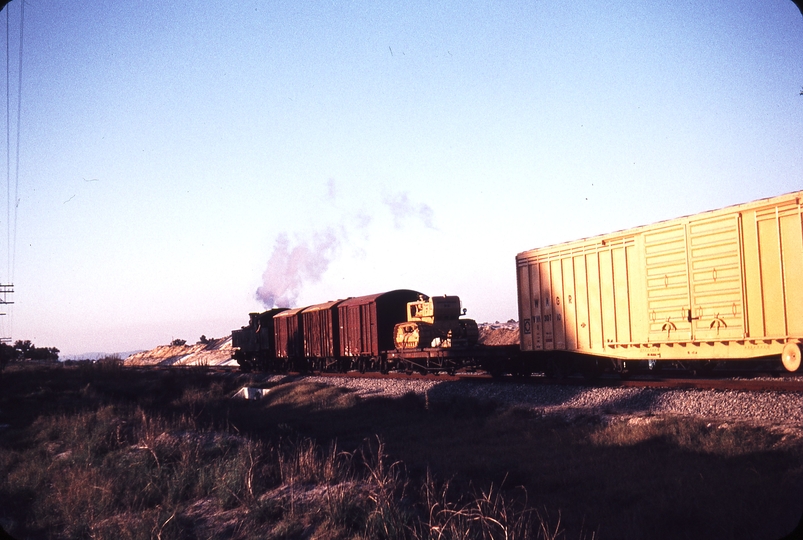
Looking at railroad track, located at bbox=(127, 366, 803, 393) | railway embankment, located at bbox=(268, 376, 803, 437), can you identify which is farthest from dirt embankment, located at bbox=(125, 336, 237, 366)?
railroad track, located at bbox=(127, 366, 803, 393)

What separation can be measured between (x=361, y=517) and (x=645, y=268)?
1087 centimetres

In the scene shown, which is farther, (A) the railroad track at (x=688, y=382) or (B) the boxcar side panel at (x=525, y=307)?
(B) the boxcar side panel at (x=525, y=307)

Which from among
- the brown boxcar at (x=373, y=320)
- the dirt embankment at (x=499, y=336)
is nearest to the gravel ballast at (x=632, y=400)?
the brown boxcar at (x=373, y=320)

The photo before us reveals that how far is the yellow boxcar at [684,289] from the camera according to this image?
1248cm

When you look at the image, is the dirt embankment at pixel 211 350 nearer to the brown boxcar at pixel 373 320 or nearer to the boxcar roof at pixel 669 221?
the brown boxcar at pixel 373 320

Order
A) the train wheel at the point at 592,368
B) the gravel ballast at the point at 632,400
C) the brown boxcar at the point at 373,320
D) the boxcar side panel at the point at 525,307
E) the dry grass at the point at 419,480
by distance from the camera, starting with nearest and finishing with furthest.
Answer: the dry grass at the point at 419,480, the gravel ballast at the point at 632,400, the train wheel at the point at 592,368, the boxcar side panel at the point at 525,307, the brown boxcar at the point at 373,320

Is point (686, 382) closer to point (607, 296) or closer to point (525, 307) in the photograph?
point (607, 296)

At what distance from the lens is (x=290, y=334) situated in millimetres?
34656

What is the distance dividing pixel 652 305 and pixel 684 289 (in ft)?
3.24

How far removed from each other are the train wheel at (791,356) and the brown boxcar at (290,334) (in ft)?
80.4

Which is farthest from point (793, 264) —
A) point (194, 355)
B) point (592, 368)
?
point (194, 355)

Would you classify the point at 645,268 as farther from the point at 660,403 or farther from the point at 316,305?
the point at 316,305

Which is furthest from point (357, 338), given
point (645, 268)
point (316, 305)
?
point (645, 268)

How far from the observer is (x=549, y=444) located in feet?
37.3
